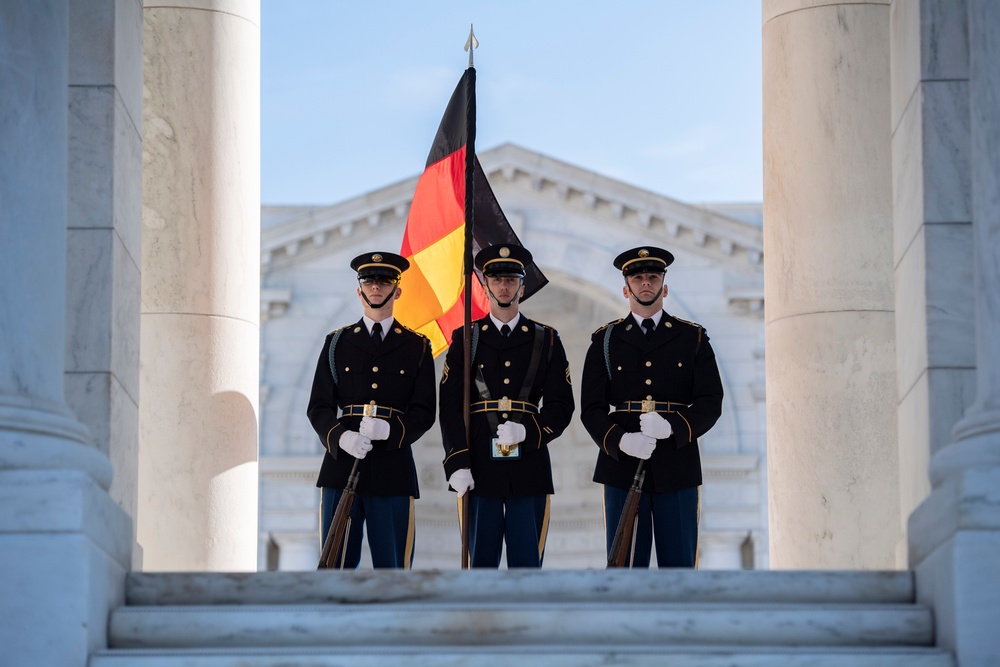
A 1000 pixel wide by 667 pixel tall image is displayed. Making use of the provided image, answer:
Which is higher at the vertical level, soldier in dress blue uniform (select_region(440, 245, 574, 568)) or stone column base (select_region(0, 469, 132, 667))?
soldier in dress blue uniform (select_region(440, 245, 574, 568))

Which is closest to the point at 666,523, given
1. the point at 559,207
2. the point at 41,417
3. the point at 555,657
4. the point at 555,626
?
the point at 555,626

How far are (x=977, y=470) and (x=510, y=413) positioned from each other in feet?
14.1

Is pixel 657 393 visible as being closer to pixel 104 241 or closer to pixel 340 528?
pixel 340 528

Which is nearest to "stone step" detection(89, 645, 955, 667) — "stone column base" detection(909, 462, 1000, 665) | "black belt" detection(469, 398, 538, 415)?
"stone column base" detection(909, 462, 1000, 665)

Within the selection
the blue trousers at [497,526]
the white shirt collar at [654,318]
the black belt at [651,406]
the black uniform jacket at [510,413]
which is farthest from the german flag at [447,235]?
the blue trousers at [497,526]

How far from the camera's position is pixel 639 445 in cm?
1317

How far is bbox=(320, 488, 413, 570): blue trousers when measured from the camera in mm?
13570

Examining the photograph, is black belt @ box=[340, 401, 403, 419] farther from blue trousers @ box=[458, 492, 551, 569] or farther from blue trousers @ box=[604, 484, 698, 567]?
blue trousers @ box=[604, 484, 698, 567]

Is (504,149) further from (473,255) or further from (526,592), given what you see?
(526,592)

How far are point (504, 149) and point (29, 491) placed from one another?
107 ft

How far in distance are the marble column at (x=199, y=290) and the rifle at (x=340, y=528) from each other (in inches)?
85.2

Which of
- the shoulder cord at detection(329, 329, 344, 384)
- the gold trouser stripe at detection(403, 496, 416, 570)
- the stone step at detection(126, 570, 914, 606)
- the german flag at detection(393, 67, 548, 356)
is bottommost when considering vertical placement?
the stone step at detection(126, 570, 914, 606)

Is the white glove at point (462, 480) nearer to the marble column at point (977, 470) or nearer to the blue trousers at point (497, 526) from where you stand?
the blue trousers at point (497, 526)

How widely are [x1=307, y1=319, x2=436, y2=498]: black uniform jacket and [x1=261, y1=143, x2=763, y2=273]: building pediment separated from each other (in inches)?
1096
